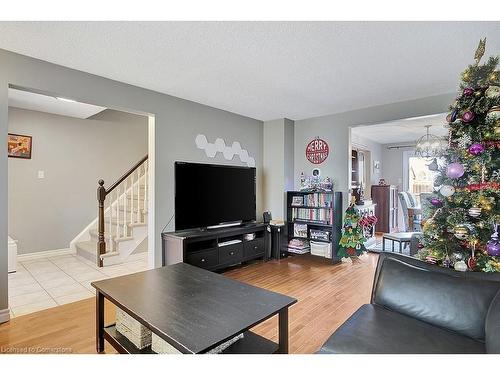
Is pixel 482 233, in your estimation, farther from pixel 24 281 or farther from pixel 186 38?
pixel 24 281

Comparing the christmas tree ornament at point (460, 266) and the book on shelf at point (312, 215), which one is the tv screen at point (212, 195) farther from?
the christmas tree ornament at point (460, 266)

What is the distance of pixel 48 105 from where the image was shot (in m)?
3.88

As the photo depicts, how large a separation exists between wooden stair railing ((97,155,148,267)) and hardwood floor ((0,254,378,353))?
1.35 m

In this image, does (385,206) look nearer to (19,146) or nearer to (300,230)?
(300,230)

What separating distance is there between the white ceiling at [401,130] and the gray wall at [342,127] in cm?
55

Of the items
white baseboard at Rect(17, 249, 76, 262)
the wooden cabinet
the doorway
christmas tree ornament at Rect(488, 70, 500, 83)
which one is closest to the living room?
christmas tree ornament at Rect(488, 70, 500, 83)

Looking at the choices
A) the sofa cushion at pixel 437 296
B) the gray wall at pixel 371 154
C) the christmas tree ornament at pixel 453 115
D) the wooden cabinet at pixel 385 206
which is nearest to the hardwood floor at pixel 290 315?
the sofa cushion at pixel 437 296

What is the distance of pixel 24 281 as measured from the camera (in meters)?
3.13

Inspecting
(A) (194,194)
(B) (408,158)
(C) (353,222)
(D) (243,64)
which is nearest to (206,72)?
(D) (243,64)

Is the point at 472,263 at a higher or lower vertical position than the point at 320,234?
higher

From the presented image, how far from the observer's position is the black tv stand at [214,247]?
3.09 metres

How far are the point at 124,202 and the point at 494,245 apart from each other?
4238mm

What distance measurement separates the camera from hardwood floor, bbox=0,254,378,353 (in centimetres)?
194

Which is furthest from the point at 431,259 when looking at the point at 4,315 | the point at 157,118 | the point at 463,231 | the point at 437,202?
the point at 4,315
